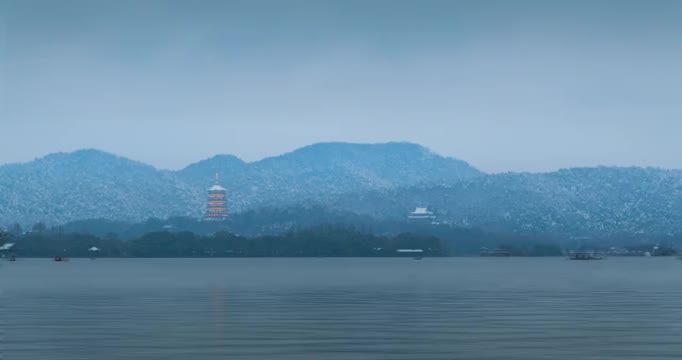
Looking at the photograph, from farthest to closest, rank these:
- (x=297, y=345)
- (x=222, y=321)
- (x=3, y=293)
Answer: (x=3, y=293), (x=222, y=321), (x=297, y=345)

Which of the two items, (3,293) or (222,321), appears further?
(3,293)

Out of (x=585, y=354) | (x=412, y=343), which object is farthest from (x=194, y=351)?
(x=585, y=354)

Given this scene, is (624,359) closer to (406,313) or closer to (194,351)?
(194,351)

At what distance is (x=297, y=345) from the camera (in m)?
50.8

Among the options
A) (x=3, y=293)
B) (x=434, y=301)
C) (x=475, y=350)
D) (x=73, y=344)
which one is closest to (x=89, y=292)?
(x=3, y=293)

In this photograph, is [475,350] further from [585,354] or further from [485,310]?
[485,310]

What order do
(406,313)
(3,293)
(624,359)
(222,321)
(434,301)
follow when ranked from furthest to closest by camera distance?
(3,293), (434,301), (406,313), (222,321), (624,359)

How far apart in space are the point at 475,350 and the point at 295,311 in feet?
88.7

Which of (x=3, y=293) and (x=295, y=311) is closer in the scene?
(x=295, y=311)

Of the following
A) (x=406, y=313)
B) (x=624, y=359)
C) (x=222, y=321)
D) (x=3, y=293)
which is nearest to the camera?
(x=624, y=359)

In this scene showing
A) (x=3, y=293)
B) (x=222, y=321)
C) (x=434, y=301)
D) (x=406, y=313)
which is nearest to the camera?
(x=222, y=321)

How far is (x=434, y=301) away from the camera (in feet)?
287

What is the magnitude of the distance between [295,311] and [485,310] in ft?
36.8

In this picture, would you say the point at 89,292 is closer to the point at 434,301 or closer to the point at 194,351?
the point at 434,301
